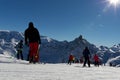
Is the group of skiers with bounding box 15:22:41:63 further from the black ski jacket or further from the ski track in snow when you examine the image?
the ski track in snow

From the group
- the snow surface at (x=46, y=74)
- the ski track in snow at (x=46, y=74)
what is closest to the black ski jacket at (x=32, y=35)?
the snow surface at (x=46, y=74)

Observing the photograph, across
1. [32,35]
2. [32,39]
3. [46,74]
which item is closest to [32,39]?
[32,39]

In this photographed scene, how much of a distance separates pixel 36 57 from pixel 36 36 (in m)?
1.26

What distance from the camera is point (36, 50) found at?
16.2 m

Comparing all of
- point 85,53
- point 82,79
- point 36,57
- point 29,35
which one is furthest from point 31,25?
point 85,53

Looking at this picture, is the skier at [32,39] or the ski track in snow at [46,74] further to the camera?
the skier at [32,39]

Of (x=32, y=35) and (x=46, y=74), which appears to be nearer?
(x=46, y=74)

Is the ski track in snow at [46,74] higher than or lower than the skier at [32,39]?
lower

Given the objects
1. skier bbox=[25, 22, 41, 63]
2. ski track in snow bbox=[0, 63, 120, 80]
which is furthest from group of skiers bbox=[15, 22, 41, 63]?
ski track in snow bbox=[0, 63, 120, 80]

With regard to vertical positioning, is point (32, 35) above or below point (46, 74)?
above

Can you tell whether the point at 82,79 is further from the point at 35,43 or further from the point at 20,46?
the point at 20,46

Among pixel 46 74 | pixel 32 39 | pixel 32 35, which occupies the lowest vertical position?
pixel 46 74

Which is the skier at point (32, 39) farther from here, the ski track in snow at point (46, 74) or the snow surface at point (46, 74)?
the ski track in snow at point (46, 74)

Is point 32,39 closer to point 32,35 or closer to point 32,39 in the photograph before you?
point 32,39
